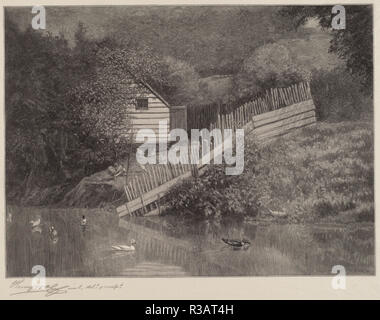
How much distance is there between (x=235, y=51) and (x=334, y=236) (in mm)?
3702

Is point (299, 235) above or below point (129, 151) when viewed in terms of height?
below

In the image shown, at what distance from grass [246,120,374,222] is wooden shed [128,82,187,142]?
1.34 meters

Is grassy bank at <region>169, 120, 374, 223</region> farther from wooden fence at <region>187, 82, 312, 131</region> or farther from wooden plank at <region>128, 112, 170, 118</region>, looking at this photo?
wooden plank at <region>128, 112, 170, 118</region>

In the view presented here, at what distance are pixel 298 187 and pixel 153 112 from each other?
9.50ft

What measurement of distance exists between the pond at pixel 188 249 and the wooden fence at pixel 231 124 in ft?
1.47

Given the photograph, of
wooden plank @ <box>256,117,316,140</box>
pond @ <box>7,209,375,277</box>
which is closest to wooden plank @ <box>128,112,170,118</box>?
wooden plank @ <box>256,117,316,140</box>

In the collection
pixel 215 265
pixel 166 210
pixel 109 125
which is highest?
pixel 109 125

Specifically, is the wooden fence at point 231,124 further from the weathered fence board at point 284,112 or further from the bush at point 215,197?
the bush at point 215,197

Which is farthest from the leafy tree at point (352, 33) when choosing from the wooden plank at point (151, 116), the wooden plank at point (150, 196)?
the wooden plank at point (150, 196)

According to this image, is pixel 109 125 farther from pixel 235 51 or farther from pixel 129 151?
pixel 235 51

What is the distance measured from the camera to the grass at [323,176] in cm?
1132

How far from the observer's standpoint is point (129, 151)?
11633 mm

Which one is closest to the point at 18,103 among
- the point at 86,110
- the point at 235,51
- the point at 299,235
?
the point at 86,110
